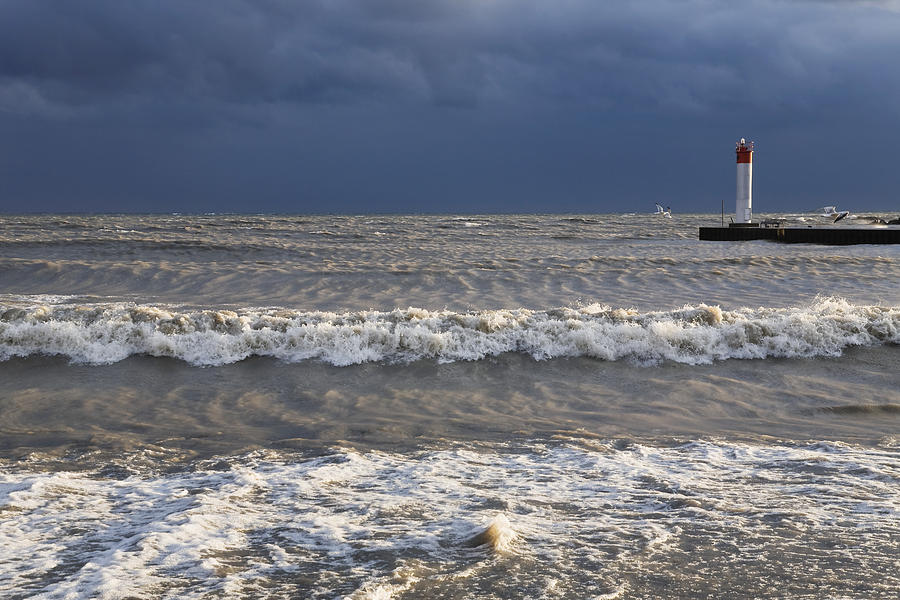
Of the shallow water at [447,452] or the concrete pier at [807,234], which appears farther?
the concrete pier at [807,234]

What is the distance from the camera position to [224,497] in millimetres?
3863

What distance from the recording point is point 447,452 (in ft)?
15.9

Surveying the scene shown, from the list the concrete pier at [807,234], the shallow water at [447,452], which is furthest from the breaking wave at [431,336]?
the concrete pier at [807,234]

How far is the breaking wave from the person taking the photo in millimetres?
7887

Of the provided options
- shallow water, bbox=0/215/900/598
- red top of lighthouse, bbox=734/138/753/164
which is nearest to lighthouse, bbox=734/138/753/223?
red top of lighthouse, bbox=734/138/753/164

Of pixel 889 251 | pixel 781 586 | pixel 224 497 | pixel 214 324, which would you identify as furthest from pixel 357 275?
pixel 889 251

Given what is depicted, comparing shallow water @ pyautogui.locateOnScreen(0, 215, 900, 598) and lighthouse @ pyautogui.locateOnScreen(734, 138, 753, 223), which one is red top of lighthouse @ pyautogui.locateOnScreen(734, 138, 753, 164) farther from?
shallow water @ pyautogui.locateOnScreen(0, 215, 900, 598)

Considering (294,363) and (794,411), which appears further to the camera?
(294,363)

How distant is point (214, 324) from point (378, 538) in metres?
5.81

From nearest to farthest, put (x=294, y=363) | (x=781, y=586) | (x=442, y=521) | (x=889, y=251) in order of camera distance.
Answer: (x=781, y=586) → (x=442, y=521) → (x=294, y=363) → (x=889, y=251)

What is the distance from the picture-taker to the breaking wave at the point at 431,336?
789cm

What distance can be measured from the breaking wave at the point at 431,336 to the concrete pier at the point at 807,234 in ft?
68.9

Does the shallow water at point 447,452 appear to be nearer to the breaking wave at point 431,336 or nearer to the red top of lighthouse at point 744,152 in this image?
the breaking wave at point 431,336

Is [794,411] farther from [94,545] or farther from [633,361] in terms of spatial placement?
[94,545]
